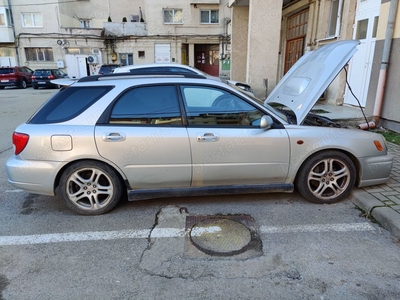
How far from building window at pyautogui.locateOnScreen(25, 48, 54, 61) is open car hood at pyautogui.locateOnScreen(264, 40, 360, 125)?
28180mm

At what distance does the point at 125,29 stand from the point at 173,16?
4.48 meters

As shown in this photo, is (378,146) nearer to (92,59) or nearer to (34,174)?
(34,174)

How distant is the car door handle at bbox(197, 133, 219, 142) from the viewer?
3.26 m

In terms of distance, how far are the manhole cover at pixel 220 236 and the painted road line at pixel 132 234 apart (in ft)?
0.60

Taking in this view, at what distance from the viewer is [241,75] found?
14.7 m

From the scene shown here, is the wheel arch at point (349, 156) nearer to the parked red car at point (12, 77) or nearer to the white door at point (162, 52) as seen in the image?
the white door at point (162, 52)

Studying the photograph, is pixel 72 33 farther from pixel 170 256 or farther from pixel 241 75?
Result: pixel 170 256

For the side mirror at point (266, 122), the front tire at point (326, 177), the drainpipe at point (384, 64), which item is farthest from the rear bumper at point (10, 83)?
the front tire at point (326, 177)

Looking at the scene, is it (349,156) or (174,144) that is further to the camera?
(349,156)

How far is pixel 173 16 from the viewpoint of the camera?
2525cm

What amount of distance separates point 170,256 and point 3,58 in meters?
30.7

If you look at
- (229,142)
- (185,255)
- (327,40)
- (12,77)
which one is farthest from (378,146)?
(12,77)

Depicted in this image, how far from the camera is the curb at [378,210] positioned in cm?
300

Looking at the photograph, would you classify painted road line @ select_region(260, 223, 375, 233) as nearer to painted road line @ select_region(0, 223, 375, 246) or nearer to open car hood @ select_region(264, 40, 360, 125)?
painted road line @ select_region(0, 223, 375, 246)
